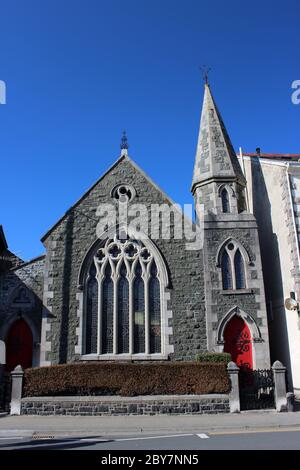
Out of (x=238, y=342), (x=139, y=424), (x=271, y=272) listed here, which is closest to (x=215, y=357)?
(x=238, y=342)

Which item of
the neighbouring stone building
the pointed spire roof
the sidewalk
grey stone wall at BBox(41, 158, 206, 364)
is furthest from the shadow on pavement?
the pointed spire roof

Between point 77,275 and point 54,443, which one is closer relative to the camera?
point 54,443

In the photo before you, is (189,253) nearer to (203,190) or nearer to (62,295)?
(203,190)

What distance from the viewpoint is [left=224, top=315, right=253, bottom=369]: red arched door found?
16062 millimetres

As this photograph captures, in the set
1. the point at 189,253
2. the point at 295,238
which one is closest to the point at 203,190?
the point at 189,253

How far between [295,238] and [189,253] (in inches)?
167

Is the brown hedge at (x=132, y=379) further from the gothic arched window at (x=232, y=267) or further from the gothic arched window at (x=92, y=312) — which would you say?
the gothic arched window at (x=232, y=267)

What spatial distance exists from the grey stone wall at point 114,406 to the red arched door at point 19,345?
384 cm

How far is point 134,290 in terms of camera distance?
17.0m

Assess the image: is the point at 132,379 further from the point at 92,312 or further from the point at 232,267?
the point at 232,267

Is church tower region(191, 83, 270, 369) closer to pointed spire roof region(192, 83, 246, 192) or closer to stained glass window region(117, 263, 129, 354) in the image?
pointed spire roof region(192, 83, 246, 192)

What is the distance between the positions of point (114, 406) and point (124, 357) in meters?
3.40

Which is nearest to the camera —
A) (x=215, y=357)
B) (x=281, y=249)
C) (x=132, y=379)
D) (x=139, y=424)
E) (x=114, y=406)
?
(x=139, y=424)

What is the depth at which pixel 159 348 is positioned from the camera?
53.6ft
